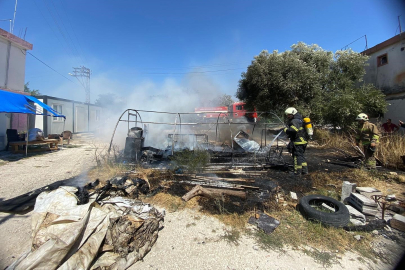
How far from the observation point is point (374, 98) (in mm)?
10391

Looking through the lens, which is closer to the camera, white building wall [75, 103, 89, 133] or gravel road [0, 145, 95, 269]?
gravel road [0, 145, 95, 269]

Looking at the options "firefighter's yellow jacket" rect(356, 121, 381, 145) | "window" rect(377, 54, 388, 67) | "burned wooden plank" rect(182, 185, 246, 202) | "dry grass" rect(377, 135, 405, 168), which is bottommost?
"burned wooden plank" rect(182, 185, 246, 202)

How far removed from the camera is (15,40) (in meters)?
10.7

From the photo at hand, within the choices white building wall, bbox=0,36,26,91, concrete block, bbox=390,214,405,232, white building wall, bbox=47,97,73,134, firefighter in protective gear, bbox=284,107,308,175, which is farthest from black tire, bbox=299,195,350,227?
white building wall, bbox=47,97,73,134

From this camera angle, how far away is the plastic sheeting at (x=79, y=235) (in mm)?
1984

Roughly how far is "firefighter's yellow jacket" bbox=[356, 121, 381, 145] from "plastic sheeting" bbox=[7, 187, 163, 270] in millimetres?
→ 6834

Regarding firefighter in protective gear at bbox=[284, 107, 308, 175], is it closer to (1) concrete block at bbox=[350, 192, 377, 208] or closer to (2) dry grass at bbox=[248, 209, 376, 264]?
(1) concrete block at bbox=[350, 192, 377, 208]

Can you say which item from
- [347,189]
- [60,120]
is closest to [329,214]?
[347,189]

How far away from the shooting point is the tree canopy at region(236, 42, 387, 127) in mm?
10648

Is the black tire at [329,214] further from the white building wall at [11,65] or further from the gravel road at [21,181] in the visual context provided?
the white building wall at [11,65]

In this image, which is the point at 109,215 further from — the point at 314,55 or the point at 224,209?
the point at 314,55

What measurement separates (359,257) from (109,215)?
3.36 meters

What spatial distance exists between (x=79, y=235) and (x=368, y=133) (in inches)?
313

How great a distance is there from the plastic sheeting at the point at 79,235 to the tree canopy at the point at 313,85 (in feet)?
36.7
